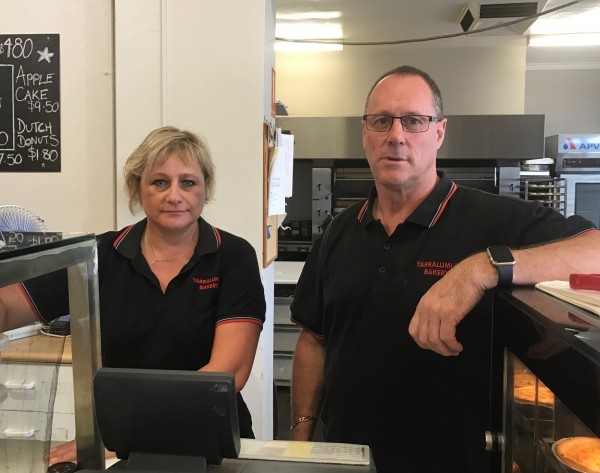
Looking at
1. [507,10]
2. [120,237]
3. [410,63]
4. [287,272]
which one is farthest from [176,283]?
[410,63]

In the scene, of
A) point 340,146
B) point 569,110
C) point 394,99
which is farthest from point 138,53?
point 569,110

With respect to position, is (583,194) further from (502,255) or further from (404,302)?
(502,255)

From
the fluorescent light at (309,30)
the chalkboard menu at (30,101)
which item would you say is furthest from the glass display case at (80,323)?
the fluorescent light at (309,30)

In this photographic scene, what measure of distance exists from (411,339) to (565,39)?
169 inches

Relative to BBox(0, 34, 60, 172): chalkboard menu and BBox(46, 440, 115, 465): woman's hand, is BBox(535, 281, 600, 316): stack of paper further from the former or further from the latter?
BBox(0, 34, 60, 172): chalkboard menu

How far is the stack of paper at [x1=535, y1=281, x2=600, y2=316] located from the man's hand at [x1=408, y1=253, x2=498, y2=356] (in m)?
0.11

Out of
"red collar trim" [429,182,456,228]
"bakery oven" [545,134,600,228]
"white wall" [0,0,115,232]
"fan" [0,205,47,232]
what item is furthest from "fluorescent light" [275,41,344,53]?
"red collar trim" [429,182,456,228]

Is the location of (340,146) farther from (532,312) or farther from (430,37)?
(532,312)

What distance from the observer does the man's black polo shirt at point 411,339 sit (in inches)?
52.1

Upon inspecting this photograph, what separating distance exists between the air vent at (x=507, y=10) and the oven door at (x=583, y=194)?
1749 millimetres

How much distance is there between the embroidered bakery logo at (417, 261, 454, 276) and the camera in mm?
1382

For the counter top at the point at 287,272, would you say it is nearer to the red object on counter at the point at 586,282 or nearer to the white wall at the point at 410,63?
the white wall at the point at 410,63

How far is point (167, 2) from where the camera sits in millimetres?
2260

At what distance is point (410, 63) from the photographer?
515cm
